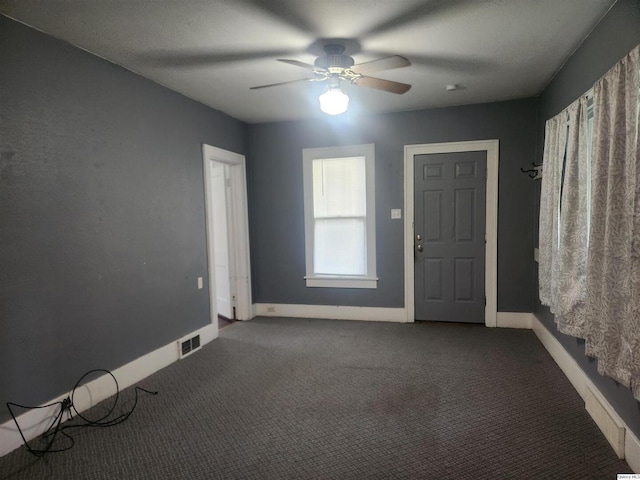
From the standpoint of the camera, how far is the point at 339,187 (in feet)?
14.6

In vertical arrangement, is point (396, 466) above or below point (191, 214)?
below

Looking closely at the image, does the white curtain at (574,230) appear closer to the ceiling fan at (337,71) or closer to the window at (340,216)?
the ceiling fan at (337,71)

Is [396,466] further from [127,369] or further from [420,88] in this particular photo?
[420,88]

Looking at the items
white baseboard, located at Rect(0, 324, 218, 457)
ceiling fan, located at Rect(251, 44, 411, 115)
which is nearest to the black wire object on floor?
white baseboard, located at Rect(0, 324, 218, 457)

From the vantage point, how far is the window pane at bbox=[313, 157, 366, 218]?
14.3 feet

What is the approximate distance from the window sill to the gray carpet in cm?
102

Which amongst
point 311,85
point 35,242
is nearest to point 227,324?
point 35,242

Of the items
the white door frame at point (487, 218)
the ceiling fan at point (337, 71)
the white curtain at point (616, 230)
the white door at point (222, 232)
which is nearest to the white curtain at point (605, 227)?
the white curtain at point (616, 230)

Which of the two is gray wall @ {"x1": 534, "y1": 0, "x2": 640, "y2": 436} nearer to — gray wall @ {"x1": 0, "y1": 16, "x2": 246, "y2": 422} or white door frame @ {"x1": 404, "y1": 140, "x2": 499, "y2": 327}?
white door frame @ {"x1": 404, "y1": 140, "x2": 499, "y2": 327}

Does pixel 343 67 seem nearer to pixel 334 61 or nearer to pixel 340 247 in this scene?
pixel 334 61

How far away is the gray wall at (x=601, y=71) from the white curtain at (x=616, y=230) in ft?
0.66

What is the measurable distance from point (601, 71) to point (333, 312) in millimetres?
3441

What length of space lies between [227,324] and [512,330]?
334 centimetres

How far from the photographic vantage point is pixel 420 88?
341 centimetres
